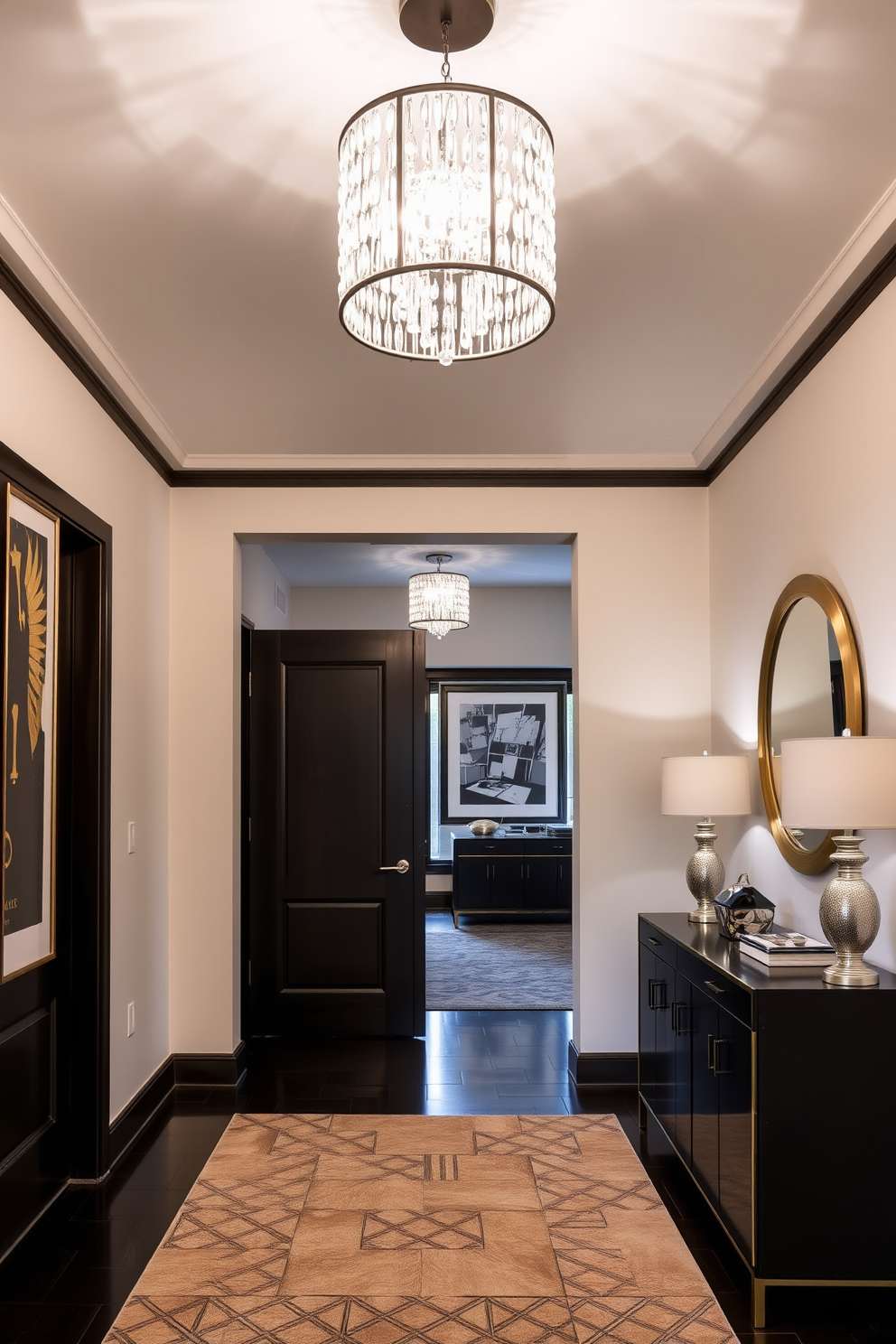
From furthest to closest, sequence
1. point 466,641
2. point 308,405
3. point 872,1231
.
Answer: point 466,641
point 308,405
point 872,1231

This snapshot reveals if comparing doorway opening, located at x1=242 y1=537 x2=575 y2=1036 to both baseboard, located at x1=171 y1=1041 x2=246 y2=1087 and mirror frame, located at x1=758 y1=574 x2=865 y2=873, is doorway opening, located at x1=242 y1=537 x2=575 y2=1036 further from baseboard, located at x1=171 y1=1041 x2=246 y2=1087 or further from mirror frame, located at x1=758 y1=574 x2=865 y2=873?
mirror frame, located at x1=758 y1=574 x2=865 y2=873

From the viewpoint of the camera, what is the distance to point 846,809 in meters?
2.53

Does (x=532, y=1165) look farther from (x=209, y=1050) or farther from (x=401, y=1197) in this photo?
(x=209, y=1050)

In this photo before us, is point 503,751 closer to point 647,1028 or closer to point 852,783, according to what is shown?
point 647,1028

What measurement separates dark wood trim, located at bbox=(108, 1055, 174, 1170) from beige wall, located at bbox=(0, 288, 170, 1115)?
0.05 metres

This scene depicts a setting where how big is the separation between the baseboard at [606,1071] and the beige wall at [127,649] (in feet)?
6.11

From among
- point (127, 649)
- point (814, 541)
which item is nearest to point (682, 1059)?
point (814, 541)

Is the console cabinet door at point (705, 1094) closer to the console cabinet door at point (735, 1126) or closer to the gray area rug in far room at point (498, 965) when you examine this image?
the console cabinet door at point (735, 1126)

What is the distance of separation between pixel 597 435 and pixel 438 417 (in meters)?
0.73

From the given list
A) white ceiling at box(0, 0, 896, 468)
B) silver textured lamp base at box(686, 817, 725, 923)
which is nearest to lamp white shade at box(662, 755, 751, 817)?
silver textured lamp base at box(686, 817, 725, 923)

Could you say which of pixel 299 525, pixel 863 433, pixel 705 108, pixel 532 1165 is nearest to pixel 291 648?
pixel 299 525

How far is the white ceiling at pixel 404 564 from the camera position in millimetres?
7195

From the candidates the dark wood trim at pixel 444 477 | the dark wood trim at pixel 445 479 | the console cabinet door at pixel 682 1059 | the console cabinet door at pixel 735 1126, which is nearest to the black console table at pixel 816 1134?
the console cabinet door at pixel 735 1126

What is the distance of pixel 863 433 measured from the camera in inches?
117
